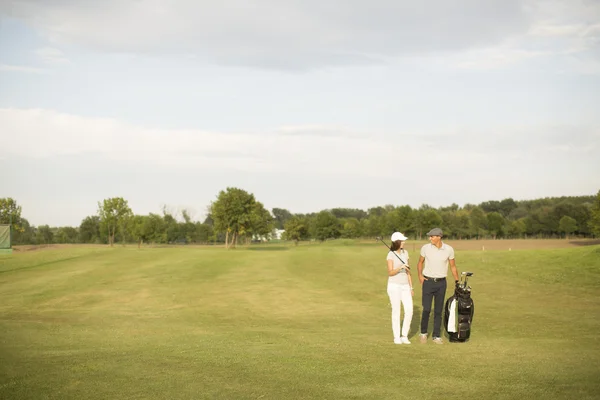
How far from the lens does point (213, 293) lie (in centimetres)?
2903

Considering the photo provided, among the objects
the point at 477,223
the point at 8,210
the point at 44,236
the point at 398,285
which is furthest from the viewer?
the point at 44,236

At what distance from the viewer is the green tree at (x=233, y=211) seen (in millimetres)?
104688

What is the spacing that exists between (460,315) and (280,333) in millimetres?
5486

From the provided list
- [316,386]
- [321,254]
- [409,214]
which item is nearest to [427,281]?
[316,386]

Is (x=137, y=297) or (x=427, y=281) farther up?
(x=427, y=281)

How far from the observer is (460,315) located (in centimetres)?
1420

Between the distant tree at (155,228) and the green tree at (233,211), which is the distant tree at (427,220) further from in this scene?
the distant tree at (155,228)

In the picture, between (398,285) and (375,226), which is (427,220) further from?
(398,285)

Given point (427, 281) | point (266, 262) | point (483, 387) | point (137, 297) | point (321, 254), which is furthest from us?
point (321, 254)

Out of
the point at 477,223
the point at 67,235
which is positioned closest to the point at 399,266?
the point at 477,223

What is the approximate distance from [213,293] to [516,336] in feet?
55.0

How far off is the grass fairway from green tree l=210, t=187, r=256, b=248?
206 feet

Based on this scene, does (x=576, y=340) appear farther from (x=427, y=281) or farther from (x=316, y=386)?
(x=316, y=386)

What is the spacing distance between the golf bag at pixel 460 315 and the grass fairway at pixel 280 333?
51 cm
